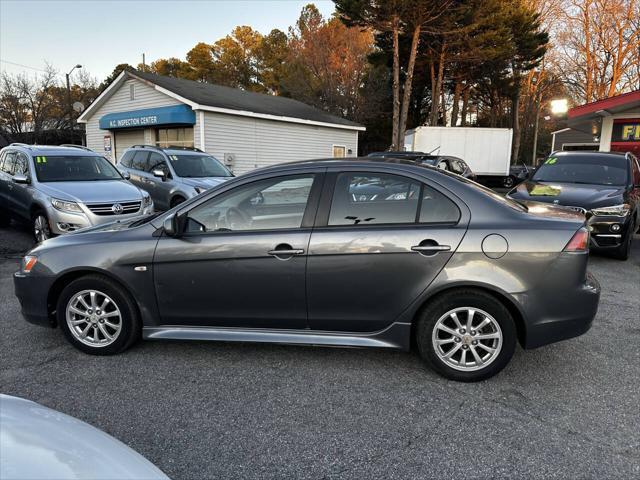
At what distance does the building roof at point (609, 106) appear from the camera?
1316 centimetres

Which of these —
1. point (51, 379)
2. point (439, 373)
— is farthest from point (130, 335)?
point (439, 373)

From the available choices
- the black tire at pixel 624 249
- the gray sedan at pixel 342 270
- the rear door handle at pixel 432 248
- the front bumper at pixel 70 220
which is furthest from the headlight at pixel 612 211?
the front bumper at pixel 70 220

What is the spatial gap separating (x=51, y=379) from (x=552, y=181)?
26.4ft

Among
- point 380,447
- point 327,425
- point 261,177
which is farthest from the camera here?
point 261,177

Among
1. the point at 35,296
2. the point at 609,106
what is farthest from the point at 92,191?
the point at 609,106

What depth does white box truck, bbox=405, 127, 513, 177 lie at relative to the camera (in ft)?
72.1

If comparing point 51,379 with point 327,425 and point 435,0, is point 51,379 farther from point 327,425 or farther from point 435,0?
point 435,0

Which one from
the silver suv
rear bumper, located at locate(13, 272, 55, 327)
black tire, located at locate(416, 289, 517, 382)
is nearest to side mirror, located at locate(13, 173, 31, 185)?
the silver suv

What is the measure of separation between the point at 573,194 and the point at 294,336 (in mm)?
5903

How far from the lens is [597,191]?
737 centimetres

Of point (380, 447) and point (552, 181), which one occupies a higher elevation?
point (552, 181)

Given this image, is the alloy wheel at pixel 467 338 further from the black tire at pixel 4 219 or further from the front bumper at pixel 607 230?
the black tire at pixel 4 219

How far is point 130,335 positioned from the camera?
3695mm

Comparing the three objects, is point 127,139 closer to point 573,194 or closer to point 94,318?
point 573,194
